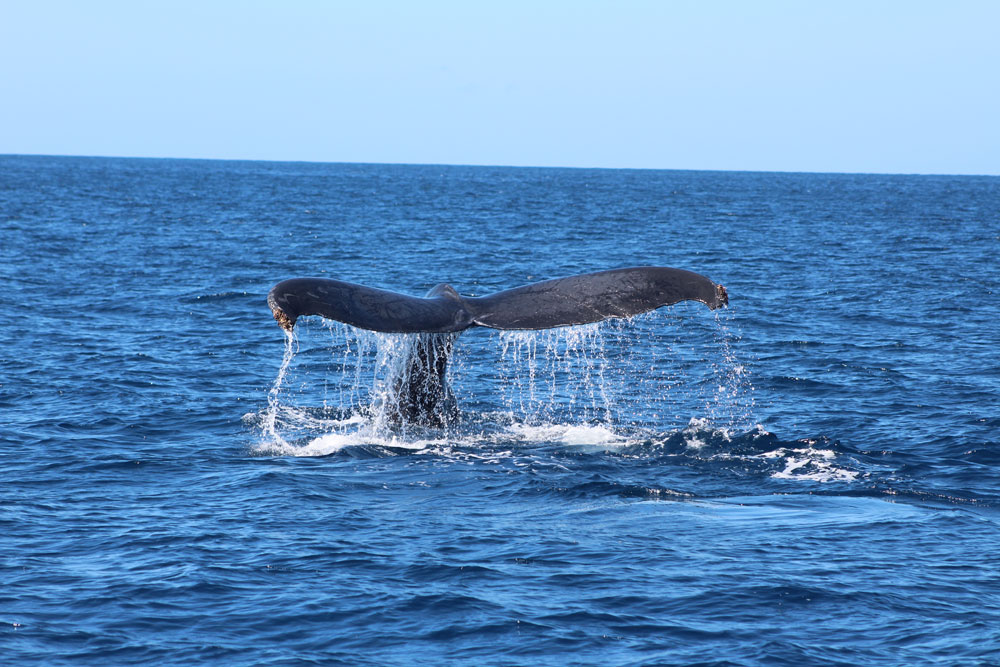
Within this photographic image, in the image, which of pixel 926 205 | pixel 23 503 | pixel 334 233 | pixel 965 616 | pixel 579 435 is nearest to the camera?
pixel 965 616

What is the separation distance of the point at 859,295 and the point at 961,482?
57.9ft

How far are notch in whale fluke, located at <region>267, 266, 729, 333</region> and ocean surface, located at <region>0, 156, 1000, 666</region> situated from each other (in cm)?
81

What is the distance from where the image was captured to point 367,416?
13.8 meters

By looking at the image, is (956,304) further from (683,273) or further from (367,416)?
(683,273)

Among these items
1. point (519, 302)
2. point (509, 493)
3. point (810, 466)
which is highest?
point (519, 302)

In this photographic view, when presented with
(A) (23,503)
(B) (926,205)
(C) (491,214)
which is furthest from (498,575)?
(B) (926,205)

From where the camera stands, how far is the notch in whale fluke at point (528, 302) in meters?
8.92

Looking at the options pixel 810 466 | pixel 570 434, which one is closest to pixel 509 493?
pixel 570 434

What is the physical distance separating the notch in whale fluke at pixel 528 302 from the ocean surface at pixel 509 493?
81cm

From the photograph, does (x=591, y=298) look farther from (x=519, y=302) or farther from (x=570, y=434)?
(x=570, y=434)

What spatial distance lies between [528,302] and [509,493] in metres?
1.80

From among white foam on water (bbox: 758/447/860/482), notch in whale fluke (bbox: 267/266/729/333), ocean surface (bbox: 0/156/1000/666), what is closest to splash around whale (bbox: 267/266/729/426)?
notch in whale fluke (bbox: 267/266/729/333)

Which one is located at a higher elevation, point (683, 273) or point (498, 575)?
point (683, 273)

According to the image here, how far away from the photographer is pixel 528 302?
1014 cm
